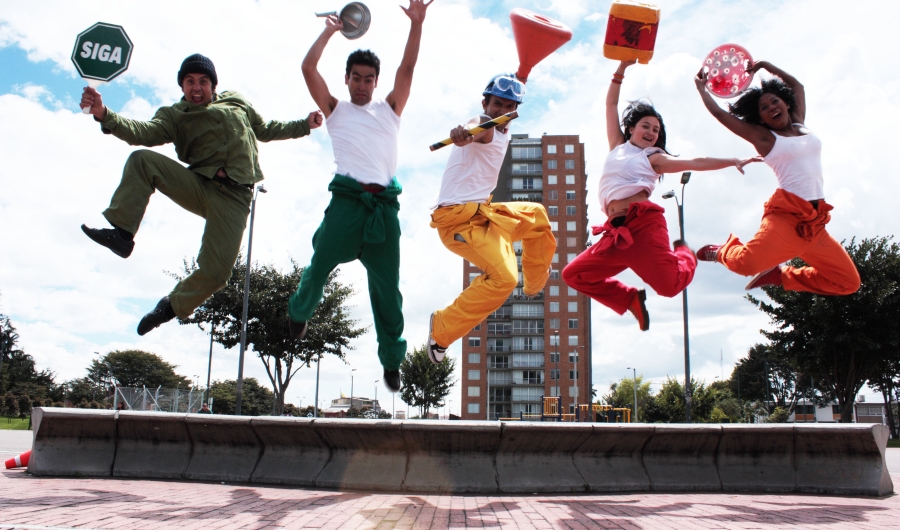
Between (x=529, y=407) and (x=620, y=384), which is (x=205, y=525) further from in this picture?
(x=620, y=384)

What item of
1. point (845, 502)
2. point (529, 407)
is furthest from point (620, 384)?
point (845, 502)

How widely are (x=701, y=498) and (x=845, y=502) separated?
3.99 feet

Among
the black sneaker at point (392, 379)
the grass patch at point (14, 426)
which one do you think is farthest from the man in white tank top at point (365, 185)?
the grass patch at point (14, 426)

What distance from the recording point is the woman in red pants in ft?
18.6


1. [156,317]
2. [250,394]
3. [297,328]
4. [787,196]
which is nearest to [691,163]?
[787,196]

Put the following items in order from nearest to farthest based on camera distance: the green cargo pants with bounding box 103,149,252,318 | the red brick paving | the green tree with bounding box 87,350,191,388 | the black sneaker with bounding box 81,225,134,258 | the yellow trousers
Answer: the red brick paving < the black sneaker with bounding box 81,225,134,258 < the green cargo pants with bounding box 103,149,252,318 < the yellow trousers < the green tree with bounding box 87,350,191,388

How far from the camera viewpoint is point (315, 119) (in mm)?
5625

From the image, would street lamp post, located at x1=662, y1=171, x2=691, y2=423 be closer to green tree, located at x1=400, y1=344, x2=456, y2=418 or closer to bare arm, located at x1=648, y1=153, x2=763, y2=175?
bare arm, located at x1=648, y1=153, x2=763, y2=175

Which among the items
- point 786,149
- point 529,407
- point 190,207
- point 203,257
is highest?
point 786,149

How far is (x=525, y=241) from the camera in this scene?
589 cm

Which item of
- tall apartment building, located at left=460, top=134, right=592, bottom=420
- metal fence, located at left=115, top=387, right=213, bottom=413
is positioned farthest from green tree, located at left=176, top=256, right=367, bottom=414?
tall apartment building, located at left=460, top=134, right=592, bottom=420

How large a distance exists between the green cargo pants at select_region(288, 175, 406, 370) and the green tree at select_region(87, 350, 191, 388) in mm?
88742

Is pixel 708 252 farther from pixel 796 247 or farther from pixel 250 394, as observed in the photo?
pixel 250 394

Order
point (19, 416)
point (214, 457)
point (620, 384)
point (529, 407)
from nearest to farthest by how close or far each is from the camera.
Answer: point (214, 457), point (19, 416), point (529, 407), point (620, 384)
